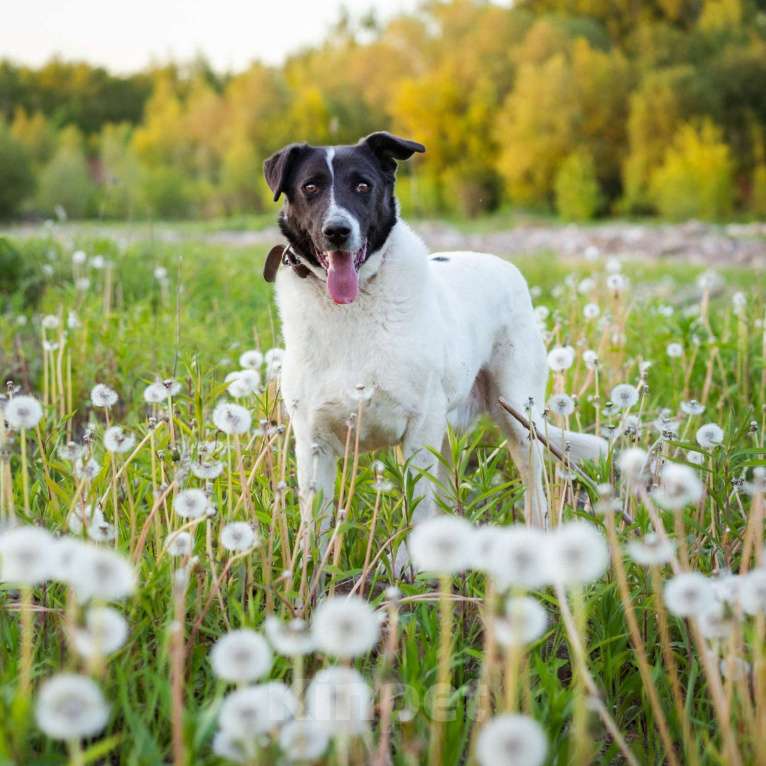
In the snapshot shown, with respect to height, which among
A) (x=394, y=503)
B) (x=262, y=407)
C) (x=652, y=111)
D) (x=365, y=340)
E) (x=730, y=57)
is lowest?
(x=394, y=503)

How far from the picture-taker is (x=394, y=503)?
11.1 feet

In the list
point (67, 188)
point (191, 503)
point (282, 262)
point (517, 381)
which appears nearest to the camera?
point (191, 503)

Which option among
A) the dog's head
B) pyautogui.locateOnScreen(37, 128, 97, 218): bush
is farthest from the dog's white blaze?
pyautogui.locateOnScreen(37, 128, 97, 218): bush

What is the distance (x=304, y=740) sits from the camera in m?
1.31

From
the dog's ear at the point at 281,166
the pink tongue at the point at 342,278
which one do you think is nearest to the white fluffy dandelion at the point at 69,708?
the pink tongue at the point at 342,278

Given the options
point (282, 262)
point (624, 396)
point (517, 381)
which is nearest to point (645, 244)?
point (517, 381)

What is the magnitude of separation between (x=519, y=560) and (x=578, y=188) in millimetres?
39690

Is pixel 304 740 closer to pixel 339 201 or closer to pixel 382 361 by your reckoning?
pixel 382 361

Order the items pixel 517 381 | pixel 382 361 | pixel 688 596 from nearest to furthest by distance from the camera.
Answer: pixel 688 596, pixel 382 361, pixel 517 381

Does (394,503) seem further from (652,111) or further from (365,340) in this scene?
(652,111)

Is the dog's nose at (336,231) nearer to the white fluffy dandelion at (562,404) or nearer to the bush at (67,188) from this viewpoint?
the white fluffy dandelion at (562,404)

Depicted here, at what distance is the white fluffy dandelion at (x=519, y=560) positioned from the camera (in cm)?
120

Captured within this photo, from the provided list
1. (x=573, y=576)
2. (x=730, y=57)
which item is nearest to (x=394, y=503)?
(x=573, y=576)

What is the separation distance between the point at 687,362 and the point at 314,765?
4436 mm
